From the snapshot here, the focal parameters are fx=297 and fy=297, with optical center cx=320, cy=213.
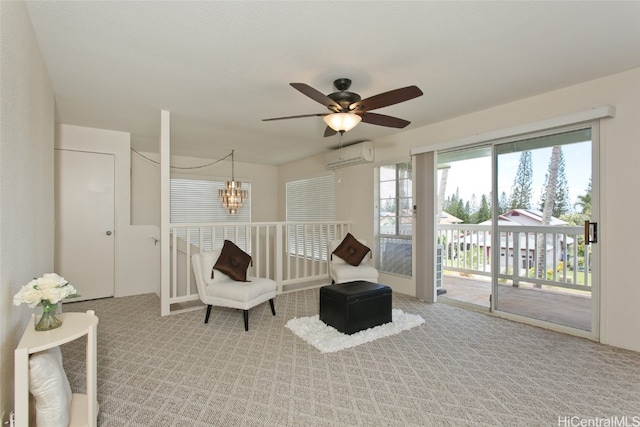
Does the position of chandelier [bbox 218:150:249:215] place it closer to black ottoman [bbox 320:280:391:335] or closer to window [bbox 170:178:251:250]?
window [bbox 170:178:251:250]

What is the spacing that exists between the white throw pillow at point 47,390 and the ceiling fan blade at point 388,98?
2.46 meters

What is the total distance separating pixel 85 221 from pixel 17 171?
3033mm

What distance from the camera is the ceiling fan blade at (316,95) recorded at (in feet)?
6.84

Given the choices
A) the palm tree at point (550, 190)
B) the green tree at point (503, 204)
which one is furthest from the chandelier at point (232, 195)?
the palm tree at point (550, 190)

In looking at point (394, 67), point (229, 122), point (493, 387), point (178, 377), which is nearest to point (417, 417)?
point (493, 387)

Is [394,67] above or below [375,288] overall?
above

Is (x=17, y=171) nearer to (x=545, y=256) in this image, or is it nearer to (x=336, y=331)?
(x=336, y=331)

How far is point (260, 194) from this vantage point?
7098mm

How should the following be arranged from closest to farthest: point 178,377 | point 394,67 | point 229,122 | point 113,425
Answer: point 113,425 → point 178,377 → point 394,67 → point 229,122

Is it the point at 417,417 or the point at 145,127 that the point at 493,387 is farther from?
the point at 145,127

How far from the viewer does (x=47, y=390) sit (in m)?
1.31

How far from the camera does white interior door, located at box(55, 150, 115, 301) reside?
4.02 m

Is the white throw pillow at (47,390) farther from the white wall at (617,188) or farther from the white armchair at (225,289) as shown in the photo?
the white wall at (617,188)

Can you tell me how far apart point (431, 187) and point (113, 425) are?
12.7 feet
